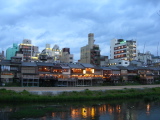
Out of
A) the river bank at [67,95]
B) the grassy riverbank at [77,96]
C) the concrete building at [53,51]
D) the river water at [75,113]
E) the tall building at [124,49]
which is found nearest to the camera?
the river water at [75,113]

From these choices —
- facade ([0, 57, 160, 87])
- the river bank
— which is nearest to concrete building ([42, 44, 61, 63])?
facade ([0, 57, 160, 87])

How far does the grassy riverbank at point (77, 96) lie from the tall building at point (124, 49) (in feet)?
180

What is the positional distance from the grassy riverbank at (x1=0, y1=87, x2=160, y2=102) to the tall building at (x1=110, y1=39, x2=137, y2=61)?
55.0m

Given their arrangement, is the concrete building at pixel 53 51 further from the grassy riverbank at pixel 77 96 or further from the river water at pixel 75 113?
the river water at pixel 75 113

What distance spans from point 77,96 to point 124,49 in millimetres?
72735

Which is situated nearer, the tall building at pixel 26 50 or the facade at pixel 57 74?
the facade at pixel 57 74

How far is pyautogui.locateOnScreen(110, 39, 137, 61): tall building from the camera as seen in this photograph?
113 m

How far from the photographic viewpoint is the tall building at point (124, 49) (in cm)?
11282

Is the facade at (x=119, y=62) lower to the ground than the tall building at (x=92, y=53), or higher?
lower

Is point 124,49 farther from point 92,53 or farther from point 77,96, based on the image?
point 77,96

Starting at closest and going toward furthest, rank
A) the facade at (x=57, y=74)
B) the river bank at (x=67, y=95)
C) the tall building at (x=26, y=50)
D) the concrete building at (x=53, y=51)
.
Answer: the river bank at (x=67, y=95) → the facade at (x=57, y=74) → the tall building at (x=26, y=50) → the concrete building at (x=53, y=51)

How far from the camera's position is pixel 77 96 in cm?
4641

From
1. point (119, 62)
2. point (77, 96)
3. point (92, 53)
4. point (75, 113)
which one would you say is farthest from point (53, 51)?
point (75, 113)

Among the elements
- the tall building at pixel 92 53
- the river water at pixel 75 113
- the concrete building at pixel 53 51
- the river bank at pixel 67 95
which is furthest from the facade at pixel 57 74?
the concrete building at pixel 53 51
